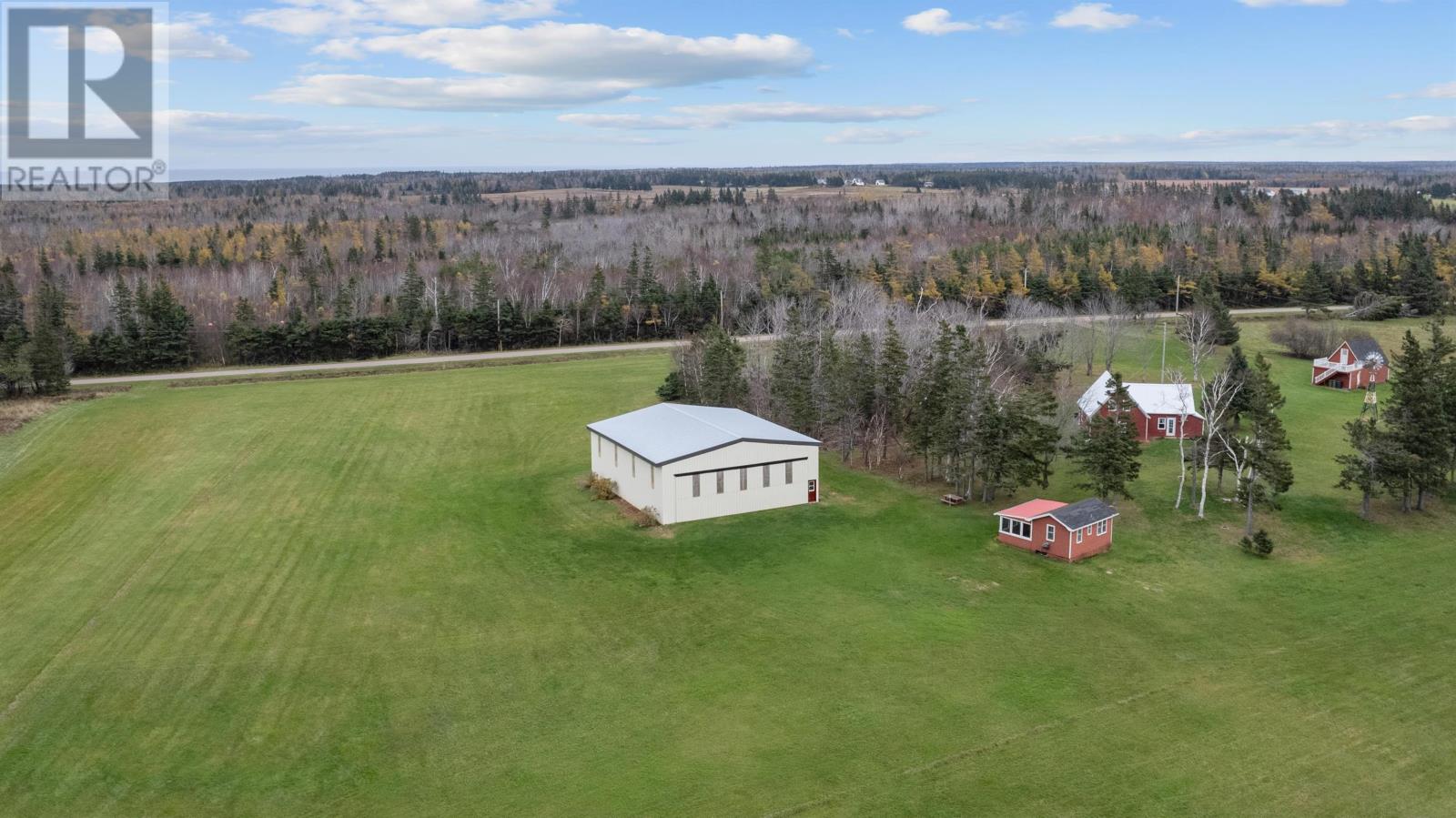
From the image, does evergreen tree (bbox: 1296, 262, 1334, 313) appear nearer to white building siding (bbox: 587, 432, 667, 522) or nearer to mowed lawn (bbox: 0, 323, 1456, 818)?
mowed lawn (bbox: 0, 323, 1456, 818)

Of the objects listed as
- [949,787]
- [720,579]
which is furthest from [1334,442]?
[949,787]

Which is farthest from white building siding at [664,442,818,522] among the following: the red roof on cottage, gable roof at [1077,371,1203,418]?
gable roof at [1077,371,1203,418]

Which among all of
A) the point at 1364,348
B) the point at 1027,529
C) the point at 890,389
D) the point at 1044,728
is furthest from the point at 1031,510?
the point at 1364,348

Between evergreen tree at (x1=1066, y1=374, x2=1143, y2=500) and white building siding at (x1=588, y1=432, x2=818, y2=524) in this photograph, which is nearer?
white building siding at (x1=588, y1=432, x2=818, y2=524)

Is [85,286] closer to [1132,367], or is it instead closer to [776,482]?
[776,482]

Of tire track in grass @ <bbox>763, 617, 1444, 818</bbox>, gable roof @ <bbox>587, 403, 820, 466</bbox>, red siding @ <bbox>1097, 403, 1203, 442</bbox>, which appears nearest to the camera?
tire track in grass @ <bbox>763, 617, 1444, 818</bbox>

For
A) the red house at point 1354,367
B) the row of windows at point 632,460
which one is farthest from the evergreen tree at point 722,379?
the red house at point 1354,367
